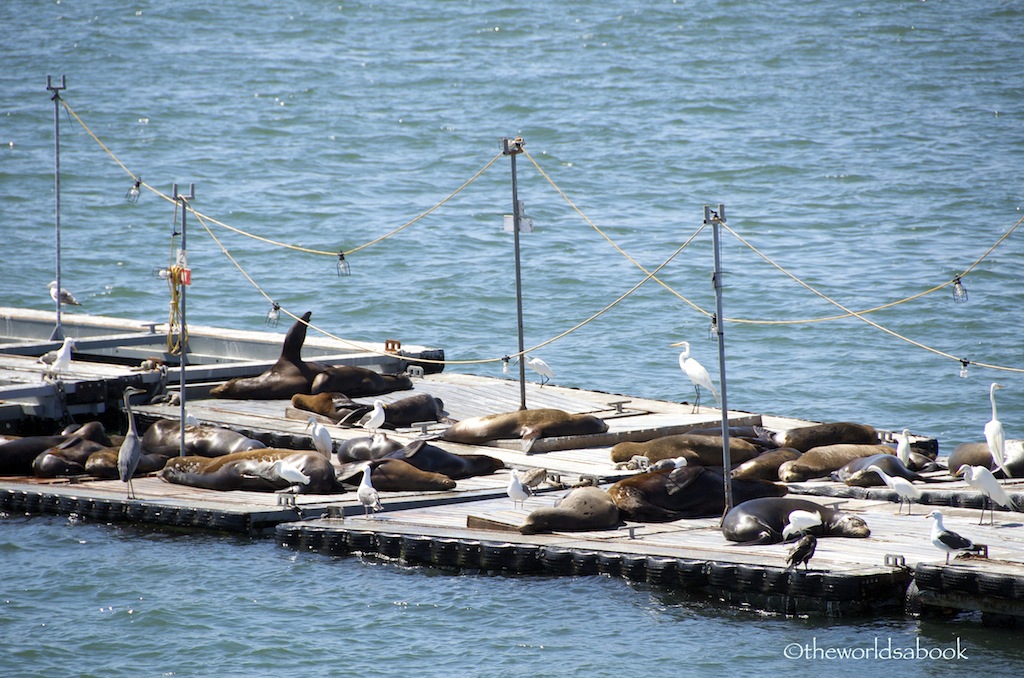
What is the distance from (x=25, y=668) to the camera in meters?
11.5

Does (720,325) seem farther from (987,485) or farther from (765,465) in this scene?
(765,465)

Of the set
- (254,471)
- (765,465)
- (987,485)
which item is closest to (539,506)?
(765,465)

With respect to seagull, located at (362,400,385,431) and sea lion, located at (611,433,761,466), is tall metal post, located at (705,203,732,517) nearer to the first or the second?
sea lion, located at (611,433,761,466)

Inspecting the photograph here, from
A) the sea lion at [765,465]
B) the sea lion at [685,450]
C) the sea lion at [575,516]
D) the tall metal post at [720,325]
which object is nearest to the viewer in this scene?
the tall metal post at [720,325]

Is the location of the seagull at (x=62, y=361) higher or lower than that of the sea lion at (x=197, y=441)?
higher

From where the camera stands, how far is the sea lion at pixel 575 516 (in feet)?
42.4

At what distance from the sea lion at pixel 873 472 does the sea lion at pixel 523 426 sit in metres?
2.73

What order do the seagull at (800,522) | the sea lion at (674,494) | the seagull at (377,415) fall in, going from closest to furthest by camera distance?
the seagull at (800,522)
the sea lion at (674,494)
the seagull at (377,415)

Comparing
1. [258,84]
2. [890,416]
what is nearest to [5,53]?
[258,84]

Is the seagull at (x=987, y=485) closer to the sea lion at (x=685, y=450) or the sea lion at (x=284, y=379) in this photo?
the sea lion at (x=685, y=450)

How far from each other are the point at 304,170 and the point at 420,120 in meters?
5.62

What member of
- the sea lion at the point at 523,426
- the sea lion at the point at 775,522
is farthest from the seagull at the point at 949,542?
the sea lion at the point at 523,426

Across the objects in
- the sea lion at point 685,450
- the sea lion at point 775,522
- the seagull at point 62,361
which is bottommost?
the sea lion at point 775,522

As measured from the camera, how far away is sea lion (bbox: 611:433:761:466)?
591 inches
